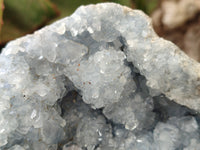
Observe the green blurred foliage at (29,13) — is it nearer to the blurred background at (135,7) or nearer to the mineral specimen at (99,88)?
the blurred background at (135,7)

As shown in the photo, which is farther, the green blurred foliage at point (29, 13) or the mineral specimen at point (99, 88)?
the green blurred foliage at point (29, 13)

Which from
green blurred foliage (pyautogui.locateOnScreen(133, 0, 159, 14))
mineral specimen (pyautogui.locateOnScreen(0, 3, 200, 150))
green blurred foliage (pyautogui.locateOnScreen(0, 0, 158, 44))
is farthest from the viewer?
green blurred foliage (pyautogui.locateOnScreen(133, 0, 159, 14))

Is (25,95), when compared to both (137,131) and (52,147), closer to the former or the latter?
(52,147)

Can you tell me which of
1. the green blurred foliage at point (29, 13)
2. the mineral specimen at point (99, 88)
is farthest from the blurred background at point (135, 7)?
the mineral specimen at point (99, 88)

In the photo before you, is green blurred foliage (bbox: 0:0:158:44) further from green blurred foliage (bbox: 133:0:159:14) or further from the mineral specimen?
the mineral specimen

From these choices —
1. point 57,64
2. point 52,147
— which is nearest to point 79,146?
point 52,147

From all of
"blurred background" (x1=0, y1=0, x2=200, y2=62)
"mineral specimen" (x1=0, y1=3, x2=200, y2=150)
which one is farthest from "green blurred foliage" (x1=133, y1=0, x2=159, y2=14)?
"mineral specimen" (x1=0, y1=3, x2=200, y2=150)
